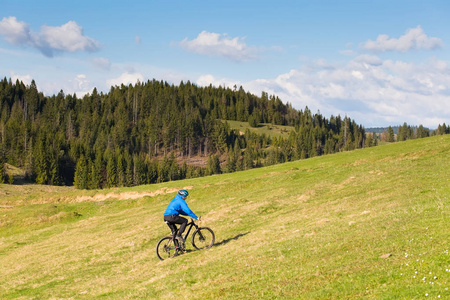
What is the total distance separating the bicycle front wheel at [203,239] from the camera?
65.7 feet

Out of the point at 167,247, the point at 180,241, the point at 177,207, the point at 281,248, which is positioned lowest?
the point at 167,247

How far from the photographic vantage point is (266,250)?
16891mm

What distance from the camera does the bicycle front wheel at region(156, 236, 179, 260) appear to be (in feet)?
64.1

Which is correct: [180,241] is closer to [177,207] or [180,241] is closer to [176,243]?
[176,243]

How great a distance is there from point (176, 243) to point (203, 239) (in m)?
1.50

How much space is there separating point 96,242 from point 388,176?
81.6 feet

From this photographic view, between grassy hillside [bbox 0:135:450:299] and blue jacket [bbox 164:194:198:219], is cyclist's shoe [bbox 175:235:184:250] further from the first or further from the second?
blue jacket [bbox 164:194:198:219]

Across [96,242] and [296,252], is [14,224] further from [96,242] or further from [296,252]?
[296,252]

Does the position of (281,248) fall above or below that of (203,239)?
above

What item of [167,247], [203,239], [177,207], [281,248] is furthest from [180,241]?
[281,248]

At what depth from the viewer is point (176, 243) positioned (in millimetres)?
19641

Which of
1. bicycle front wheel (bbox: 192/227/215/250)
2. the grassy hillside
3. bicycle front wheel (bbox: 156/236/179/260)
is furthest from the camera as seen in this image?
bicycle front wheel (bbox: 192/227/215/250)

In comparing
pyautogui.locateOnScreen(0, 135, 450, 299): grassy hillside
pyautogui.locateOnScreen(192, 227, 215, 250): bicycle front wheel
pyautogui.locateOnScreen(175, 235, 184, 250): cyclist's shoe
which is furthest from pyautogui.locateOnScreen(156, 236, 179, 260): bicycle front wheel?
pyautogui.locateOnScreen(192, 227, 215, 250): bicycle front wheel

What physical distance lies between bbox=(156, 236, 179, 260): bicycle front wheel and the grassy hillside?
0.64 m
